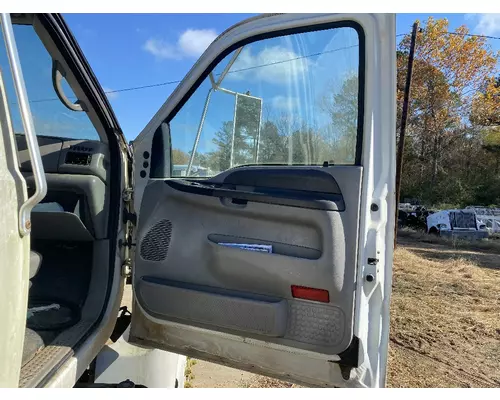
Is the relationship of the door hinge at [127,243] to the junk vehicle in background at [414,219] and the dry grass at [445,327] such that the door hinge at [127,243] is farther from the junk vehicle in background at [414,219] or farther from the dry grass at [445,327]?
the junk vehicle in background at [414,219]

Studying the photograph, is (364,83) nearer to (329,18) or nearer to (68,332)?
(329,18)

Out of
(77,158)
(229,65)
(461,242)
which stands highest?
(229,65)

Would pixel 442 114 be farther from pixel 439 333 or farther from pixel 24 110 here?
pixel 24 110

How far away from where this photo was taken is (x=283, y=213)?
1.97 meters

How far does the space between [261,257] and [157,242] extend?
556 mm

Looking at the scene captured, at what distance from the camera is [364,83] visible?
198cm

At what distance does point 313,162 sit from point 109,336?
1446 millimetres

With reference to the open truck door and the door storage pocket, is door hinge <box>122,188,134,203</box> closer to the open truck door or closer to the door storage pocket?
the open truck door

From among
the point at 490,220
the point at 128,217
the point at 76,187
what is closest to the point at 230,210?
the point at 128,217

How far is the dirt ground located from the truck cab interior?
5.56 feet

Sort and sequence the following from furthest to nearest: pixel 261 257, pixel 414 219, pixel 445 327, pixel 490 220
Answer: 1. pixel 414 219
2. pixel 490 220
3. pixel 445 327
4. pixel 261 257

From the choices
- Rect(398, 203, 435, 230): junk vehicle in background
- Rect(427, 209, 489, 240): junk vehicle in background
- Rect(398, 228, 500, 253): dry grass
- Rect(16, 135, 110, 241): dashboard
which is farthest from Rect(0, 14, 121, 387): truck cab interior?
Rect(398, 203, 435, 230): junk vehicle in background

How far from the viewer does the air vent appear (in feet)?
8.31

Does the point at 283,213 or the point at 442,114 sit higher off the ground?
the point at 442,114
